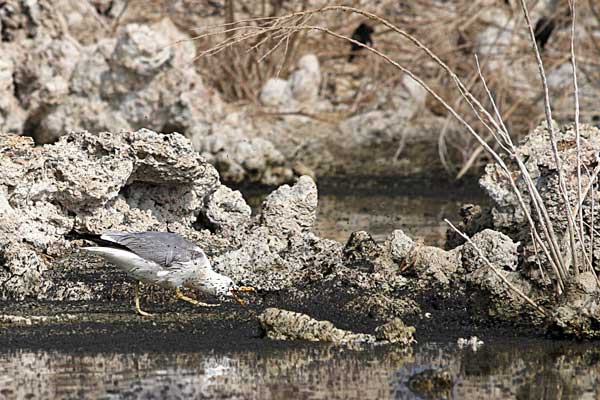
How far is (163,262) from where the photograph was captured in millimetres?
7676

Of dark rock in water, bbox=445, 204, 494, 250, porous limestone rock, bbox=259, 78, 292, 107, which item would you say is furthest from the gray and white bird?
porous limestone rock, bbox=259, 78, 292, 107

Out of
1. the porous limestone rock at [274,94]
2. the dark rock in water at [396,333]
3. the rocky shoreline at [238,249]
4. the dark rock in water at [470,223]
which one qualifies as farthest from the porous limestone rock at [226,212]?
the porous limestone rock at [274,94]

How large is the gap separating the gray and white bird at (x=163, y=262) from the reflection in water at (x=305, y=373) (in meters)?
1.11

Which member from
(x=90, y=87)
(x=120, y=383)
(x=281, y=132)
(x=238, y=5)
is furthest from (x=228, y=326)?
(x=238, y=5)

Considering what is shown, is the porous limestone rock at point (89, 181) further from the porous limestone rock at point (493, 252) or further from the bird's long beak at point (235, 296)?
the porous limestone rock at point (493, 252)

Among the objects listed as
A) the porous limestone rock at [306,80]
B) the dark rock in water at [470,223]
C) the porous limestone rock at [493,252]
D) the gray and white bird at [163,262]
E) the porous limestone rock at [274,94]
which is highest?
the porous limestone rock at [306,80]

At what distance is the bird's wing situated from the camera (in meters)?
7.68

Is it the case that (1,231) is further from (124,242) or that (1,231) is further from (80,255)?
(124,242)

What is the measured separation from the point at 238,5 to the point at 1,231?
9.45 m

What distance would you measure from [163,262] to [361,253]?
1.56 metres

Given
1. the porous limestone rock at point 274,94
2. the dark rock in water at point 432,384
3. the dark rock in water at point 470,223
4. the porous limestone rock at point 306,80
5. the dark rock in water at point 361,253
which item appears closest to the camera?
the dark rock in water at point 432,384

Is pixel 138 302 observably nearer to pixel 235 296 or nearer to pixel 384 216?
pixel 235 296

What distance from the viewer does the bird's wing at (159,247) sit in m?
7.68

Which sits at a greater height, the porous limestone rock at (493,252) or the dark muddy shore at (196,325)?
the porous limestone rock at (493,252)
